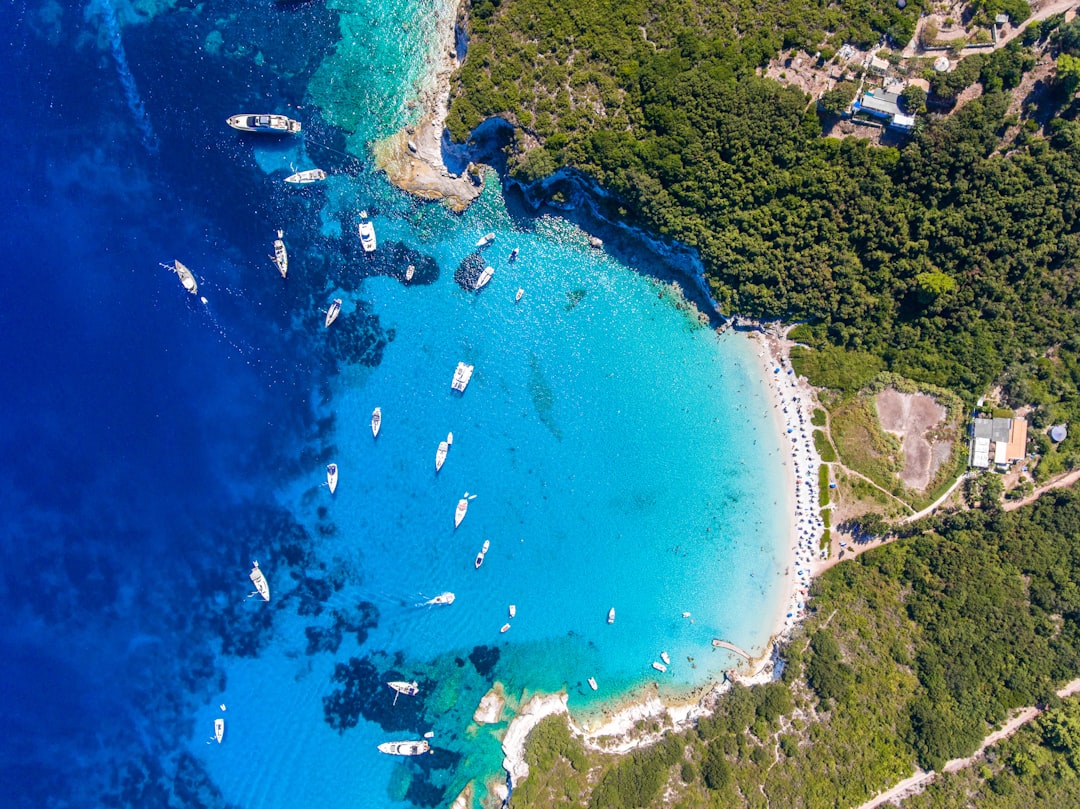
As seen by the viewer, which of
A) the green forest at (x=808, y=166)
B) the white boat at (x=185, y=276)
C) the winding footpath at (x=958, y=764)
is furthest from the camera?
the white boat at (x=185, y=276)

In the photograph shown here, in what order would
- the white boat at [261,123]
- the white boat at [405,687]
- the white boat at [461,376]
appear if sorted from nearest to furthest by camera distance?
the white boat at [261,123] < the white boat at [461,376] < the white boat at [405,687]

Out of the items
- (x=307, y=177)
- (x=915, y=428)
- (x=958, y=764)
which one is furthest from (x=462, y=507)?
(x=958, y=764)

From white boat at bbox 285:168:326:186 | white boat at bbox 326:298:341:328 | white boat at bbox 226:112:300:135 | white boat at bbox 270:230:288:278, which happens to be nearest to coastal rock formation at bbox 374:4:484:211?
white boat at bbox 285:168:326:186

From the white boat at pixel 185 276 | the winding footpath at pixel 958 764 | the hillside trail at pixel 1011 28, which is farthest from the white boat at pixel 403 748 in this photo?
the hillside trail at pixel 1011 28

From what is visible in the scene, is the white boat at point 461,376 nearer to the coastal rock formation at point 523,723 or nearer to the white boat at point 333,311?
the white boat at point 333,311

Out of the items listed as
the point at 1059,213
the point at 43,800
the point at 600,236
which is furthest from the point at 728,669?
the point at 43,800
